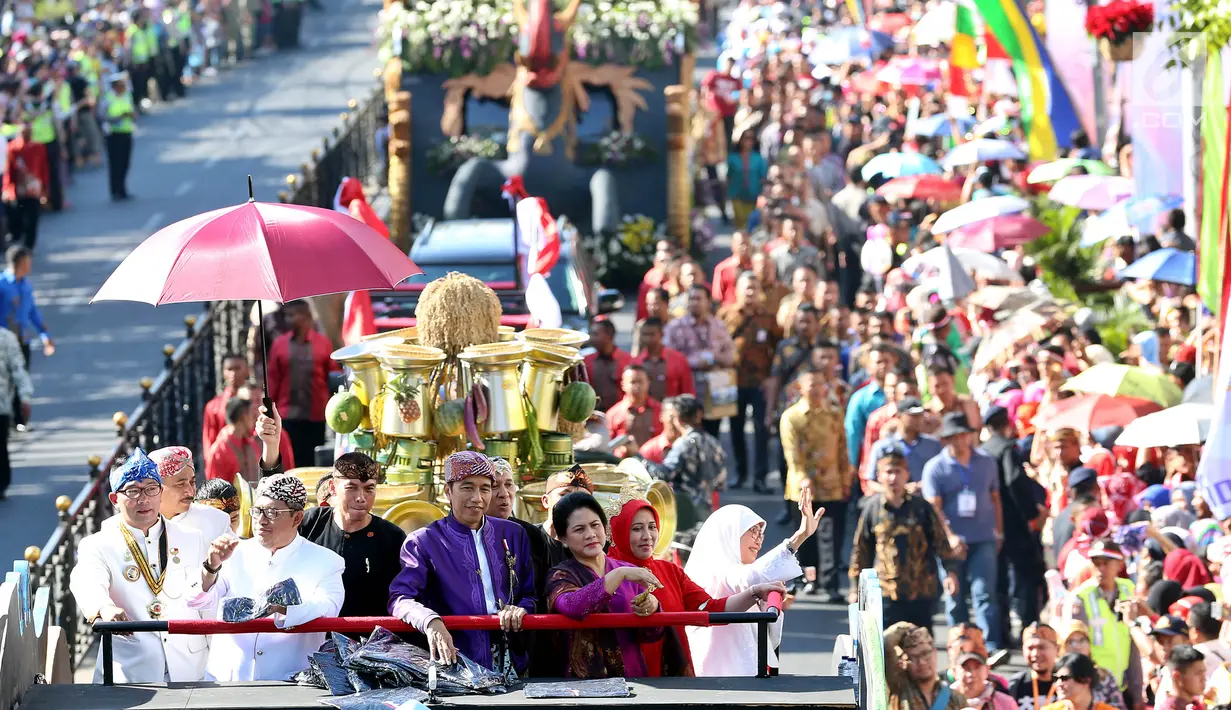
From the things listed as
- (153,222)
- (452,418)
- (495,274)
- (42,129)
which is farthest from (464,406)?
(153,222)

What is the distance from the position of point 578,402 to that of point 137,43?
27323mm

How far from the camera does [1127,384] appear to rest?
596 inches

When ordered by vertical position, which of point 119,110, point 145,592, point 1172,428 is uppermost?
point 145,592

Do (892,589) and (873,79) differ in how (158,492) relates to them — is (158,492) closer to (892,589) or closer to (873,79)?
(892,589)

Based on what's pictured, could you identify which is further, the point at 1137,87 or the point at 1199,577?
the point at 1137,87

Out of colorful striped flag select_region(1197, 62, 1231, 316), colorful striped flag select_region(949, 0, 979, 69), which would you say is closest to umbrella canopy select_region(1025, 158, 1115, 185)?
colorful striped flag select_region(1197, 62, 1231, 316)

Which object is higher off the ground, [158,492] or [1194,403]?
[158,492]

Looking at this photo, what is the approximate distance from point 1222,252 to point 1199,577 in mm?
4905

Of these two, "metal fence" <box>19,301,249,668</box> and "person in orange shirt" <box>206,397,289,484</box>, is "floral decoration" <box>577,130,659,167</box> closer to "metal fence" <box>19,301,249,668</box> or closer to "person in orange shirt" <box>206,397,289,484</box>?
"metal fence" <box>19,301,249,668</box>

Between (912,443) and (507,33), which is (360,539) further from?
(507,33)

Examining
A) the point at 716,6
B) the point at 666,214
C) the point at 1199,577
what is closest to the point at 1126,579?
the point at 1199,577

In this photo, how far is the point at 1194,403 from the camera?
14344mm

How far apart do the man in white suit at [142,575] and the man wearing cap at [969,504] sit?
5902 millimetres

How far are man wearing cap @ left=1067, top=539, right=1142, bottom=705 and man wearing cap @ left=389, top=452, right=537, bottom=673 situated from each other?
4.56 metres
